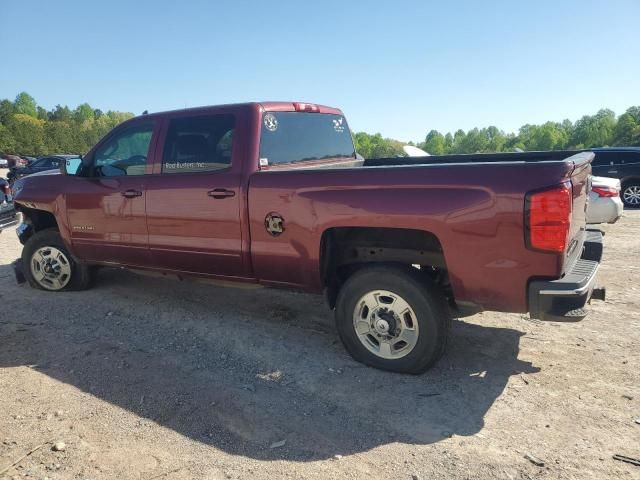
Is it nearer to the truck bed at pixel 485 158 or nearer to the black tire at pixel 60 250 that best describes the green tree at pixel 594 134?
the truck bed at pixel 485 158

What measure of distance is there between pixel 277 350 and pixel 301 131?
6.69 ft

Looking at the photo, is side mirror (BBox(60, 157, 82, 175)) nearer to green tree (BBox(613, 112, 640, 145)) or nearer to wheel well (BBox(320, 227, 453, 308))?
wheel well (BBox(320, 227, 453, 308))

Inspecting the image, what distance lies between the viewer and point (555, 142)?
3401 inches

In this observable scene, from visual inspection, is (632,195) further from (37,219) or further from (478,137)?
(478,137)

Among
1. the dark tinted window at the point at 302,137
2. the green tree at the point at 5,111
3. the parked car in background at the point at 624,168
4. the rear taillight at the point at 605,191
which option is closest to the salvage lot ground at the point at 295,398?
the dark tinted window at the point at 302,137

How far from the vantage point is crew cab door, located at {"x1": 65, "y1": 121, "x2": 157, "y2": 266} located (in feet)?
15.4

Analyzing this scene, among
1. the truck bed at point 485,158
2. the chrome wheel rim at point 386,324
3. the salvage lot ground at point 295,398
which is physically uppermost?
the truck bed at point 485,158

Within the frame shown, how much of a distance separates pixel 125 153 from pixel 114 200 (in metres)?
0.49

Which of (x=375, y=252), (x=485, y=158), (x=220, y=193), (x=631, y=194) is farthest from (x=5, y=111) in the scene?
(x=375, y=252)

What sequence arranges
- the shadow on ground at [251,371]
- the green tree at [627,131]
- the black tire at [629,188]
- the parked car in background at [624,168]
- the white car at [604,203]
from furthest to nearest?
the green tree at [627,131]
the black tire at [629,188]
the parked car in background at [624,168]
the white car at [604,203]
the shadow on ground at [251,371]

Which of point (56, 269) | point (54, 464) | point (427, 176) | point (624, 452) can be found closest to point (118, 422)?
point (54, 464)

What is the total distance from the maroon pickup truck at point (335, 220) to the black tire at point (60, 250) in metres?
0.03

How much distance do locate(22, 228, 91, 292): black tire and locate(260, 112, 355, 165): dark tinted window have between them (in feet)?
9.21

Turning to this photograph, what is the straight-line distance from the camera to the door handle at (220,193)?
4.02 meters
